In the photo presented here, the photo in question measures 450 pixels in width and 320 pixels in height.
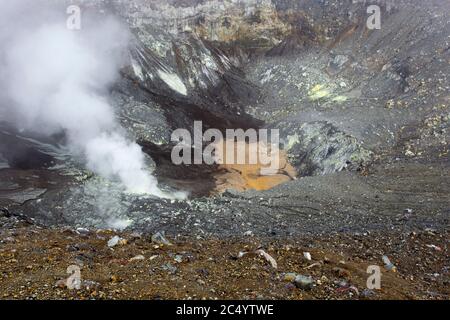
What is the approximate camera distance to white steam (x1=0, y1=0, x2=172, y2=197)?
19.0 meters

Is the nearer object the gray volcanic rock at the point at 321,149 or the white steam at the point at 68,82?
the white steam at the point at 68,82

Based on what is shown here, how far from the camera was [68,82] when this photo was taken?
77.8 ft

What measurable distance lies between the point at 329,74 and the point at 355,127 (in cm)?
1015

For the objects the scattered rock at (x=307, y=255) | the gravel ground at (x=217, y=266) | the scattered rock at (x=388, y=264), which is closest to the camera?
the gravel ground at (x=217, y=266)

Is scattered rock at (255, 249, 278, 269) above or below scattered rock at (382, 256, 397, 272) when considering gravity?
above

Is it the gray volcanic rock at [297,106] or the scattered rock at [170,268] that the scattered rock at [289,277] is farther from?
the gray volcanic rock at [297,106]

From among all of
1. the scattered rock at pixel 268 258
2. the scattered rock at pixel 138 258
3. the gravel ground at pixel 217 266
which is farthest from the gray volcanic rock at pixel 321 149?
the scattered rock at pixel 138 258

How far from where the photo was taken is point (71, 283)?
7.12 m

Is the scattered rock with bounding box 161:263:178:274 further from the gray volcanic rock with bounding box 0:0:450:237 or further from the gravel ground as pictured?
the gray volcanic rock with bounding box 0:0:450:237

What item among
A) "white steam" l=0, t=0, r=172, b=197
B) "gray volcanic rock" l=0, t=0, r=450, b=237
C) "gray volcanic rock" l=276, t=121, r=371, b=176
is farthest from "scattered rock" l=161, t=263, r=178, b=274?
"gray volcanic rock" l=276, t=121, r=371, b=176

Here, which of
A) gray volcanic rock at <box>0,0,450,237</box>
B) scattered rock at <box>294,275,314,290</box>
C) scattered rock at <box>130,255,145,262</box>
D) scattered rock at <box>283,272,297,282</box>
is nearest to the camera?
scattered rock at <box>294,275,314,290</box>

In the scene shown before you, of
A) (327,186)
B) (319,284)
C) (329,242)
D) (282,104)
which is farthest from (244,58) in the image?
(319,284)

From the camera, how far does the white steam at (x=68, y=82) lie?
62.4ft

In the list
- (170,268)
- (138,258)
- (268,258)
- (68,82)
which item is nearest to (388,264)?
(268,258)
